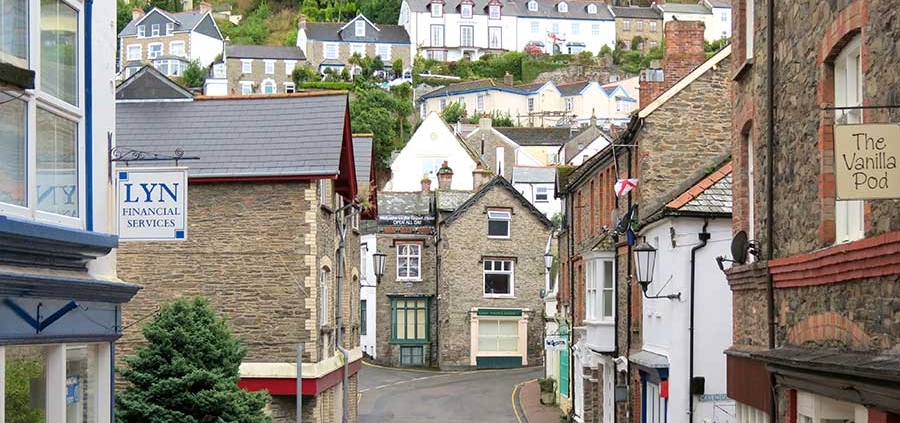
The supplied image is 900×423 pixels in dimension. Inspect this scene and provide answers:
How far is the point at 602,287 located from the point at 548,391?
13.1 metres

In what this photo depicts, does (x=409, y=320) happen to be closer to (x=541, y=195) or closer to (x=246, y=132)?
(x=541, y=195)

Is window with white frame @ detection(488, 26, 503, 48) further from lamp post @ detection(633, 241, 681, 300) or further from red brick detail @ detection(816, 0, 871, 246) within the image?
red brick detail @ detection(816, 0, 871, 246)

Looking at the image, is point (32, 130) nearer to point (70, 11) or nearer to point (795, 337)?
point (70, 11)

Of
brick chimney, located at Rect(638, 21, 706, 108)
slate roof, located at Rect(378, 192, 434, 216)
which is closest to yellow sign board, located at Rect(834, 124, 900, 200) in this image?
brick chimney, located at Rect(638, 21, 706, 108)

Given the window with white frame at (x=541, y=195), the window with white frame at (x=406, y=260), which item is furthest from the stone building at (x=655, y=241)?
the window with white frame at (x=541, y=195)

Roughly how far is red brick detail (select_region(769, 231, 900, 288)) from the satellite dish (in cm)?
131

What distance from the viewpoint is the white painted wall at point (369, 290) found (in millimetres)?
59438

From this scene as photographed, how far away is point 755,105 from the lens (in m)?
15.6

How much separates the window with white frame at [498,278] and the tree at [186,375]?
36.9 m

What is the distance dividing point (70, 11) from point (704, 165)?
1826cm

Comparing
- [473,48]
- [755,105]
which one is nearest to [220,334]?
[755,105]

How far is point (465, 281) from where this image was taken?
57.3 meters

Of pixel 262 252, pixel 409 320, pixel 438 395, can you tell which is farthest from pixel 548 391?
pixel 262 252

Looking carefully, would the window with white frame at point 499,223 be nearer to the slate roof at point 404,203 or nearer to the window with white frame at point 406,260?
the window with white frame at point 406,260
